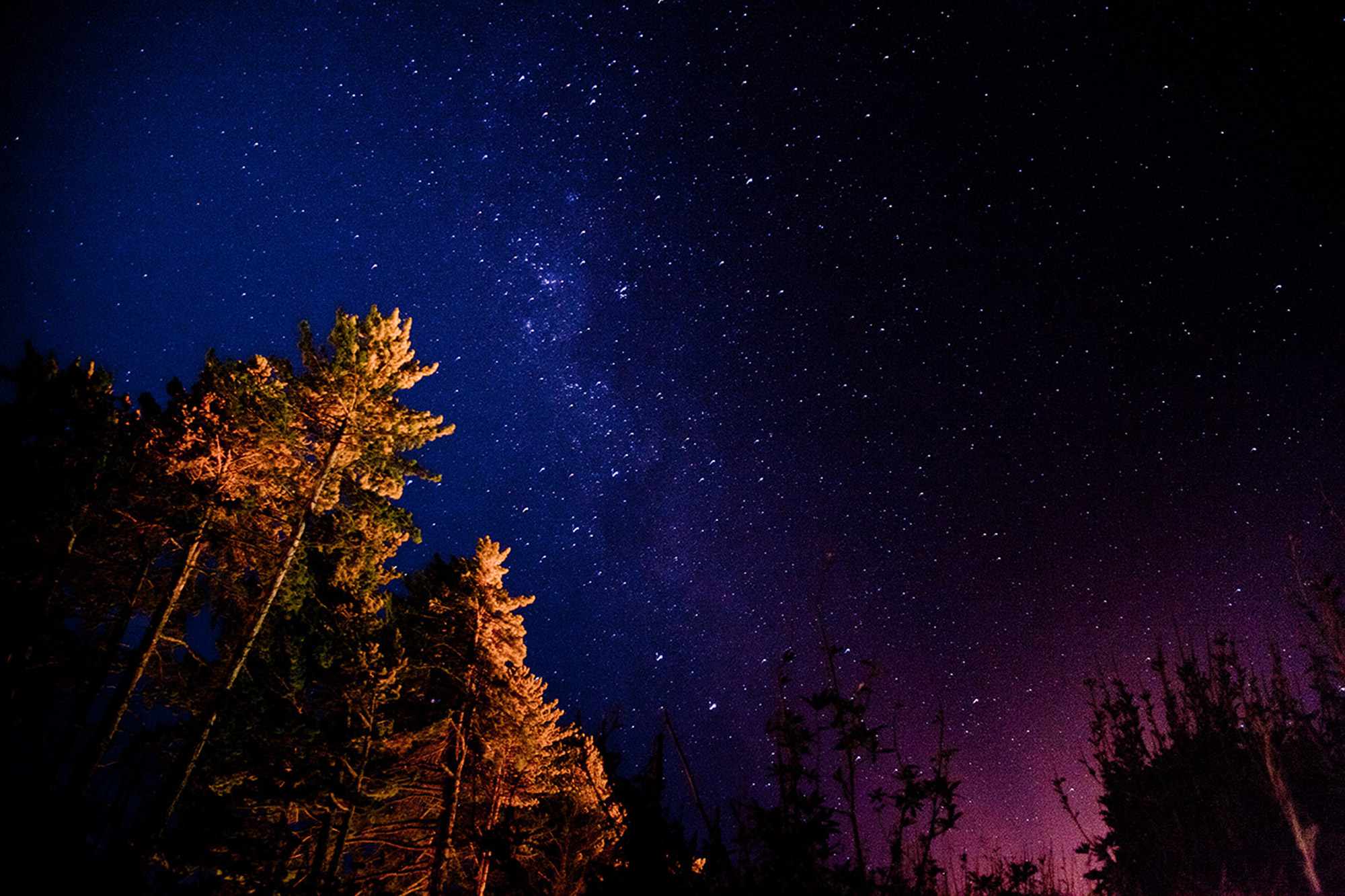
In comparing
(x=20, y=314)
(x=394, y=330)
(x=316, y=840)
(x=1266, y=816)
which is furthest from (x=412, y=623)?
(x=20, y=314)

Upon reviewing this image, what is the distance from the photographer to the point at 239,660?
446 inches

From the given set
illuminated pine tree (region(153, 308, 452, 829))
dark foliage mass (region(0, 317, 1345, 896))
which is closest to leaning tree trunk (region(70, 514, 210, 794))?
dark foliage mass (region(0, 317, 1345, 896))

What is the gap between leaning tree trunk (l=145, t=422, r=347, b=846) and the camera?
1028 centimetres

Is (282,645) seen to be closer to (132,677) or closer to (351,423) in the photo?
(132,677)

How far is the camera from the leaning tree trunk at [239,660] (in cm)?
1028

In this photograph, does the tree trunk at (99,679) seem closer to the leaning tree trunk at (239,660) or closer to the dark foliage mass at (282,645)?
the dark foliage mass at (282,645)

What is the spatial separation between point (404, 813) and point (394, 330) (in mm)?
12929

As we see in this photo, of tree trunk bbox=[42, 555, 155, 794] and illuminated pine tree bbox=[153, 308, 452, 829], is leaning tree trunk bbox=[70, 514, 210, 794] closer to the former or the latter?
tree trunk bbox=[42, 555, 155, 794]

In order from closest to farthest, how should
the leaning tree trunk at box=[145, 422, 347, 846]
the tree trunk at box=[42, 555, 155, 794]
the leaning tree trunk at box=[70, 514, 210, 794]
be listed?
the leaning tree trunk at box=[145, 422, 347, 846], the leaning tree trunk at box=[70, 514, 210, 794], the tree trunk at box=[42, 555, 155, 794]

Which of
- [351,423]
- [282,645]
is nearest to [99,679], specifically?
[282,645]

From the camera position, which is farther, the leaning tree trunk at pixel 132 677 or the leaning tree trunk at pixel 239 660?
the leaning tree trunk at pixel 132 677

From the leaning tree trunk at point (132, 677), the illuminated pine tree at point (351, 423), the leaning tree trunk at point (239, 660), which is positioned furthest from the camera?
the illuminated pine tree at point (351, 423)

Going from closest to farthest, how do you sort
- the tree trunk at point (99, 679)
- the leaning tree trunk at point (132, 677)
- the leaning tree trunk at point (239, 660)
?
the leaning tree trunk at point (239, 660)
the leaning tree trunk at point (132, 677)
the tree trunk at point (99, 679)

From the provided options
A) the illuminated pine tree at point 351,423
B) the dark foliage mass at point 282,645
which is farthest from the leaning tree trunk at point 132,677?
the illuminated pine tree at point 351,423
